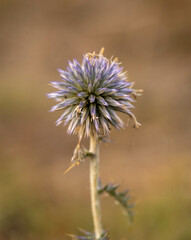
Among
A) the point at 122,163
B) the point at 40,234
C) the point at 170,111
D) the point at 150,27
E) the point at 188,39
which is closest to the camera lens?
the point at 40,234

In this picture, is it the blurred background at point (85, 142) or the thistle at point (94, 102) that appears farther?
the blurred background at point (85, 142)

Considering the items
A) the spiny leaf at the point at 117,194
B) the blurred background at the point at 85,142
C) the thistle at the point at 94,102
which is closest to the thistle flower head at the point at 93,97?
the thistle at the point at 94,102

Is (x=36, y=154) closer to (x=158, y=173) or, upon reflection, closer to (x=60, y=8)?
(x=158, y=173)

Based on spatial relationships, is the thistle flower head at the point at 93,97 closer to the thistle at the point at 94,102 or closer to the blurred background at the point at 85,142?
the thistle at the point at 94,102

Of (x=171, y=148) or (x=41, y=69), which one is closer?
(x=171, y=148)

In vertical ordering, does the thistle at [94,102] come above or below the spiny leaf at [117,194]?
above

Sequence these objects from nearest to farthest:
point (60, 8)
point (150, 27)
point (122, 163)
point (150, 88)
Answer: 1. point (122, 163)
2. point (150, 88)
3. point (150, 27)
4. point (60, 8)

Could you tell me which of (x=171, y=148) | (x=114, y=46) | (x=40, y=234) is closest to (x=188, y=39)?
(x=114, y=46)
